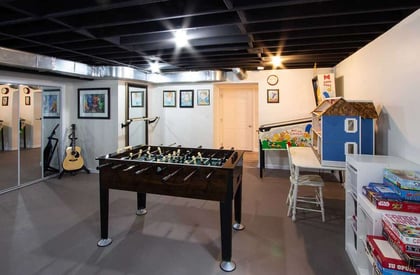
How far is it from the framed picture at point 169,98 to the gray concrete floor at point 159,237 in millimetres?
2995

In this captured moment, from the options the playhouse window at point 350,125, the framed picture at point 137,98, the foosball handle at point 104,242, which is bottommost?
the foosball handle at point 104,242

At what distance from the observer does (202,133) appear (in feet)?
20.8

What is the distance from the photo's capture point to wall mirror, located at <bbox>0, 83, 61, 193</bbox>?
14.6 ft

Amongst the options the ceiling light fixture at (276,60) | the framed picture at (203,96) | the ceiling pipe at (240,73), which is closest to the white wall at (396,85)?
the ceiling light fixture at (276,60)

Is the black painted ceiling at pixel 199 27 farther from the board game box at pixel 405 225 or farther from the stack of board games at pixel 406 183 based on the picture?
the board game box at pixel 405 225

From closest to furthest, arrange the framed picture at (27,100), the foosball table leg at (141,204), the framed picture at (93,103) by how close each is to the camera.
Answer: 1. the foosball table leg at (141,204)
2. the framed picture at (27,100)
3. the framed picture at (93,103)

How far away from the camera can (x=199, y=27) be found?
109 inches

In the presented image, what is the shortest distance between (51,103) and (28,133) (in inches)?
31.4

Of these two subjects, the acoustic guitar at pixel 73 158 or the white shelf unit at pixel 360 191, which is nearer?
the white shelf unit at pixel 360 191

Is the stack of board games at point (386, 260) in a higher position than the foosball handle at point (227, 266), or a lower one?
higher

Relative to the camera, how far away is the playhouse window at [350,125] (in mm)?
2908

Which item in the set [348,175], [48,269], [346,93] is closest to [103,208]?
[48,269]

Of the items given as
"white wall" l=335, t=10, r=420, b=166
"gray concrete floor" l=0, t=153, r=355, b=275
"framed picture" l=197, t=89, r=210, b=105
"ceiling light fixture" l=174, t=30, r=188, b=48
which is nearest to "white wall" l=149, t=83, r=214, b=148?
"framed picture" l=197, t=89, r=210, b=105

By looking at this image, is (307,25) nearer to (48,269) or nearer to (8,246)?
(48,269)
